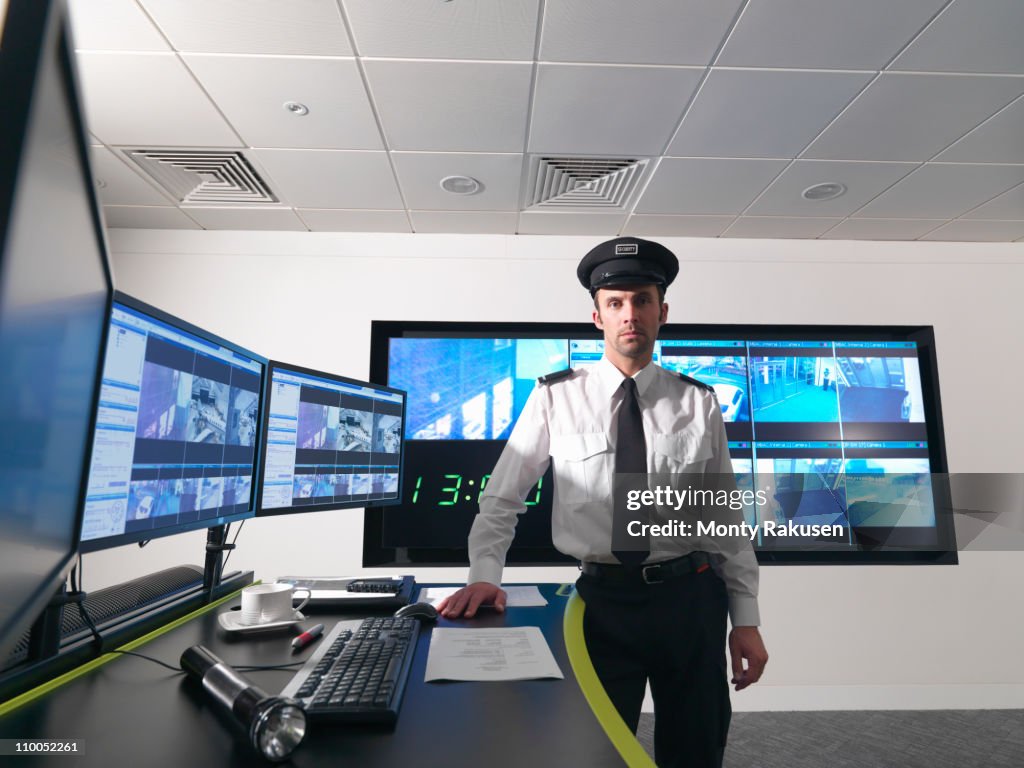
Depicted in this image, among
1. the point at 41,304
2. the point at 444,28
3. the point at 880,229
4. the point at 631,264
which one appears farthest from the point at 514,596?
the point at 880,229

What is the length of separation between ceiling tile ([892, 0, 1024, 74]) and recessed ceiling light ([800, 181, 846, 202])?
876 mm

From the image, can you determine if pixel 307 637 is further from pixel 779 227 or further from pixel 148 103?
pixel 779 227

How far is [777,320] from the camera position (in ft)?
12.1

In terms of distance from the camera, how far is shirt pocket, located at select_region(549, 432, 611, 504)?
5.21 ft

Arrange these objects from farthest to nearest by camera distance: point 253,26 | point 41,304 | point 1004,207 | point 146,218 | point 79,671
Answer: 1. point 146,218
2. point 1004,207
3. point 253,26
4. point 79,671
5. point 41,304

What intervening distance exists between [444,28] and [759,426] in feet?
9.44

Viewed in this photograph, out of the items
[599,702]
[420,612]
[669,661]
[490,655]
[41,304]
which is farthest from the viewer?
[669,661]

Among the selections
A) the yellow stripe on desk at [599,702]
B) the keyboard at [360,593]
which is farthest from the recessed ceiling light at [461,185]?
the yellow stripe on desk at [599,702]

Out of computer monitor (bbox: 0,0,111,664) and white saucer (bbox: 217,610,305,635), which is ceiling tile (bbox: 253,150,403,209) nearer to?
white saucer (bbox: 217,610,305,635)

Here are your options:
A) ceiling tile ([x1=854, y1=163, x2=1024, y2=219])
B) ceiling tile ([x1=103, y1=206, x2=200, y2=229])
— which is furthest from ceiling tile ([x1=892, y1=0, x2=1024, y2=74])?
ceiling tile ([x1=103, y1=206, x2=200, y2=229])

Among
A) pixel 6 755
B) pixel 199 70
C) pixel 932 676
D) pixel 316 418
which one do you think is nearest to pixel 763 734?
pixel 932 676

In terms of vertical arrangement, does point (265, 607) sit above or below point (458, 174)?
below

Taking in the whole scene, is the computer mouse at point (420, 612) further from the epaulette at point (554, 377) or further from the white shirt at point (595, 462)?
the epaulette at point (554, 377)

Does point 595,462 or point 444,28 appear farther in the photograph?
point 444,28
